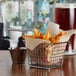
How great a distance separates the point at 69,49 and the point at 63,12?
19 centimetres

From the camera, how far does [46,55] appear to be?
100 cm

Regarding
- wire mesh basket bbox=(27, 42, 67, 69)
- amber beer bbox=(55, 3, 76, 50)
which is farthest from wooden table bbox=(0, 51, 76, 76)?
amber beer bbox=(55, 3, 76, 50)

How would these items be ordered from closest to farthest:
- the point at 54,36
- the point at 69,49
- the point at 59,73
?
the point at 59,73, the point at 54,36, the point at 69,49

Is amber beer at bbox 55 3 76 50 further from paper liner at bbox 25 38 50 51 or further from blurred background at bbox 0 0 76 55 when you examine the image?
blurred background at bbox 0 0 76 55

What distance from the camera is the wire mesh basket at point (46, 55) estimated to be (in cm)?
101

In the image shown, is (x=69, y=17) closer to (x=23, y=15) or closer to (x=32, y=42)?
(x=32, y=42)

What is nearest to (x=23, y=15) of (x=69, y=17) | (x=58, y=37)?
(x=69, y=17)

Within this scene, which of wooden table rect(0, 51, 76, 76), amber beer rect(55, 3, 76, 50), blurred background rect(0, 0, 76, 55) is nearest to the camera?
wooden table rect(0, 51, 76, 76)

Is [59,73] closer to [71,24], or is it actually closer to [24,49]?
[24,49]

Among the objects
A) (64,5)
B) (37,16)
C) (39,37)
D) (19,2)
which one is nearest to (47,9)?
(37,16)

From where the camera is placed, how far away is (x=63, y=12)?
137cm

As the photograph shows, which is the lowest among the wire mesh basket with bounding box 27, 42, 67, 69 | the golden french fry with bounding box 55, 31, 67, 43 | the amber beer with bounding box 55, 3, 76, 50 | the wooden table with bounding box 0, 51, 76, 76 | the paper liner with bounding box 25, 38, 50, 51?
the wooden table with bounding box 0, 51, 76, 76

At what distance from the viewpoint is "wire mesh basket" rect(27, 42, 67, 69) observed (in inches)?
39.6

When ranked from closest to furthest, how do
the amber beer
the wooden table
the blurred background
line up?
the wooden table
the amber beer
the blurred background
